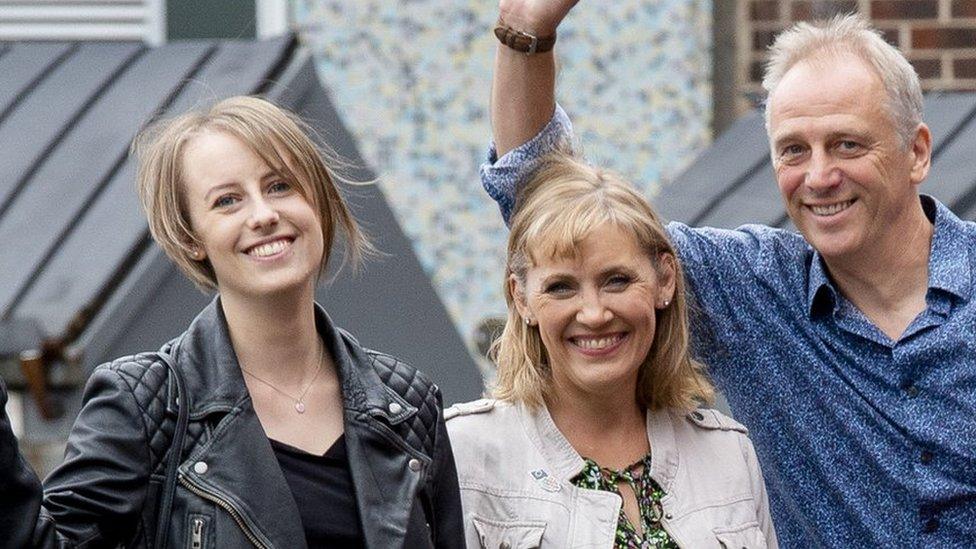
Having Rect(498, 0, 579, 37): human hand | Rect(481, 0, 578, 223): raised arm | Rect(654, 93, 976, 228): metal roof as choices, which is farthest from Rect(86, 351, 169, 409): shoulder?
Rect(654, 93, 976, 228): metal roof

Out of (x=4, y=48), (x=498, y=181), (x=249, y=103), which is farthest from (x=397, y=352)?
(x=249, y=103)

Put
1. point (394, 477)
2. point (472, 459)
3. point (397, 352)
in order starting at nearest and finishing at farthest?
point (394, 477) → point (472, 459) → point (397, 352)

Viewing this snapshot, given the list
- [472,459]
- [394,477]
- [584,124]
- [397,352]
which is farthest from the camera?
[584,124]

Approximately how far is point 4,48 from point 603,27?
2037mm

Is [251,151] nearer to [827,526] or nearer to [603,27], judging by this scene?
[827,526]

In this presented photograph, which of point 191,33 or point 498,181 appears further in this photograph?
point 191,33

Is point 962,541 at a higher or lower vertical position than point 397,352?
higher

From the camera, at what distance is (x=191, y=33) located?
273 inches

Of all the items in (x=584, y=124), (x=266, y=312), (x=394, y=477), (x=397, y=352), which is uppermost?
(x=266, y=312)

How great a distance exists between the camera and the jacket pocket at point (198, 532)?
3.14m

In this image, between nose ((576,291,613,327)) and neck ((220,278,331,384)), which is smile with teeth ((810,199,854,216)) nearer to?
nose ((576,291,613,327))

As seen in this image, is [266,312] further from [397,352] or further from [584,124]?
[584,124]

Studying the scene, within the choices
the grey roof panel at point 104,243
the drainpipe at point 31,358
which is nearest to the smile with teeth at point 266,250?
the grey roof panel at point 104,243

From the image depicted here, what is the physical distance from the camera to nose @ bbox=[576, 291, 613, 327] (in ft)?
11.8
